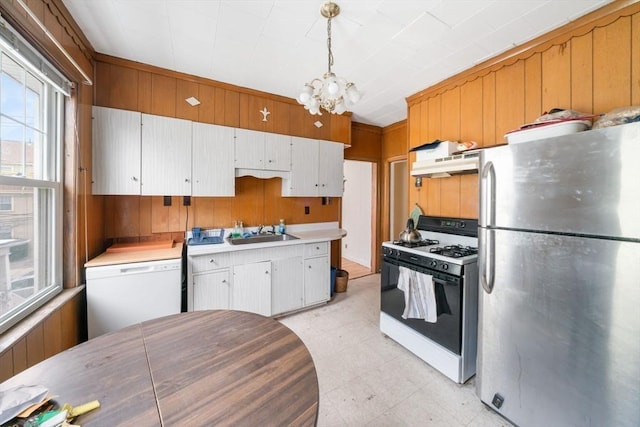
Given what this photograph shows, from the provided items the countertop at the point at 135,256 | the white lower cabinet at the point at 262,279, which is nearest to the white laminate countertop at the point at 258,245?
the white lower cabinet at the point at 262,279

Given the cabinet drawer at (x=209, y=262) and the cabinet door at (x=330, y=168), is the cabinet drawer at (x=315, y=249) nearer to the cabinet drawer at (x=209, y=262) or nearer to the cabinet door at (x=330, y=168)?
the cabinet door at (x=330, y=168)

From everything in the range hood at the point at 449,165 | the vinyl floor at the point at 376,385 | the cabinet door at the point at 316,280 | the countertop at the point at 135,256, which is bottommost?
the vinyl floor at the point at 376,385

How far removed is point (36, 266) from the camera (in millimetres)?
1655

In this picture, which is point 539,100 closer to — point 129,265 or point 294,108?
point 294,108

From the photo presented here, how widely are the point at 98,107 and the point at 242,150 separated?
1285 mm

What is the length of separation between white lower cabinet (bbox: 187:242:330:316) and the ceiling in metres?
1.92

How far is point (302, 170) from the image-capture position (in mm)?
3248

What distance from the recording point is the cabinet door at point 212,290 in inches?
94.3

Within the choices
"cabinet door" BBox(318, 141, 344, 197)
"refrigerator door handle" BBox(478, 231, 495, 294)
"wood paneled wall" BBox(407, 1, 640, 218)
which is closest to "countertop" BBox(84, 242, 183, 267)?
"cabinet door" BBox(318, 141, 344, 197)

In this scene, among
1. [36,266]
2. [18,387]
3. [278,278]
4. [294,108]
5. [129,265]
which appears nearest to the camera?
[18,387]

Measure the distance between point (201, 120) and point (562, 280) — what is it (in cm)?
335

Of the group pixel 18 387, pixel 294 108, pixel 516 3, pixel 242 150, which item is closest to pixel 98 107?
pixel 242 150

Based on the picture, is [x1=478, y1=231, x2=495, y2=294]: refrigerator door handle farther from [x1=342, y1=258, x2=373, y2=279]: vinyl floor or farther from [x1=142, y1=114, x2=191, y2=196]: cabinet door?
[x1=342, y1=258, x2=373, y2=279]: vinyl floor

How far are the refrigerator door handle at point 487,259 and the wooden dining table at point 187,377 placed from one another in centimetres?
134
